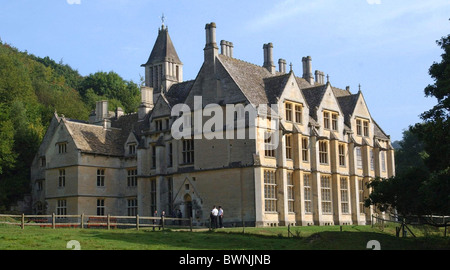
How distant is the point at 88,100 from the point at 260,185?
188ft

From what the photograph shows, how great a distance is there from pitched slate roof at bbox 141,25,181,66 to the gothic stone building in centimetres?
25

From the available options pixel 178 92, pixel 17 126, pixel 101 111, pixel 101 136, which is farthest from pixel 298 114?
pixel 17 126

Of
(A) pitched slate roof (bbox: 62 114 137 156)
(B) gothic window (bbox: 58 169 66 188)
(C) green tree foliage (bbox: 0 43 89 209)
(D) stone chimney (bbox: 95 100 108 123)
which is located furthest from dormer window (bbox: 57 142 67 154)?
(D) stone chimney (bbox: 95 100 108 123)

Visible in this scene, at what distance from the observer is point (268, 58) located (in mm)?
59625

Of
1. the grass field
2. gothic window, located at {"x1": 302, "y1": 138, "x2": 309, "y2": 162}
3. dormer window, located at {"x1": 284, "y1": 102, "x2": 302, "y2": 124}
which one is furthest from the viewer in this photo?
gothic window, located at {"x1": 302, "y1": 138, "x2": 309, "y2": 162}

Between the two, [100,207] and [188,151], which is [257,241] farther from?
[100,207]

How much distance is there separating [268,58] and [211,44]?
8276mm

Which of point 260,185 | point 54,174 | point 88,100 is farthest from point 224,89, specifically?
point 88,100

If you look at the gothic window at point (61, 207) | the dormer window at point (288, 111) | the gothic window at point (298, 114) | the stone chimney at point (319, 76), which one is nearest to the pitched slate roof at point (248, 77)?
the dormer window at point (288, 111)

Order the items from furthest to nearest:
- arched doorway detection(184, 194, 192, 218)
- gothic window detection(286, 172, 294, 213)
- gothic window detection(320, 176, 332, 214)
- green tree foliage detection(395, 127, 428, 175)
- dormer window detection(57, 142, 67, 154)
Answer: green tree foliage detection(395, 127, 428, 175) < dormer window detection(57, 142, 67, 154) < gothic window detection(320, 176, 332, 214) < arched doorway detection(184, 194, 192, 218) < gothic window detection(286, 172, 294, 213)

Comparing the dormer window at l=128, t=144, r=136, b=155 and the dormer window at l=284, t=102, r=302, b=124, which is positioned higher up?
the dormer window at l=284, t=102, r=302, b=124

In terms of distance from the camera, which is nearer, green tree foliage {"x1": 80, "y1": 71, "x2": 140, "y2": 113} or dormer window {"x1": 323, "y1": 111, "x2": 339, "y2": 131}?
dormer window {"x1": 323, "y1": 111, "x2": 339, "y2": 131}

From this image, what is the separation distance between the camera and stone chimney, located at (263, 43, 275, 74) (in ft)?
195

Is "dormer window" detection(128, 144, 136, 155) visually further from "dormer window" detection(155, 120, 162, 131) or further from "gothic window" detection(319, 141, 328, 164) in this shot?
"gothic window" detection(319, 141, 328, 164)
